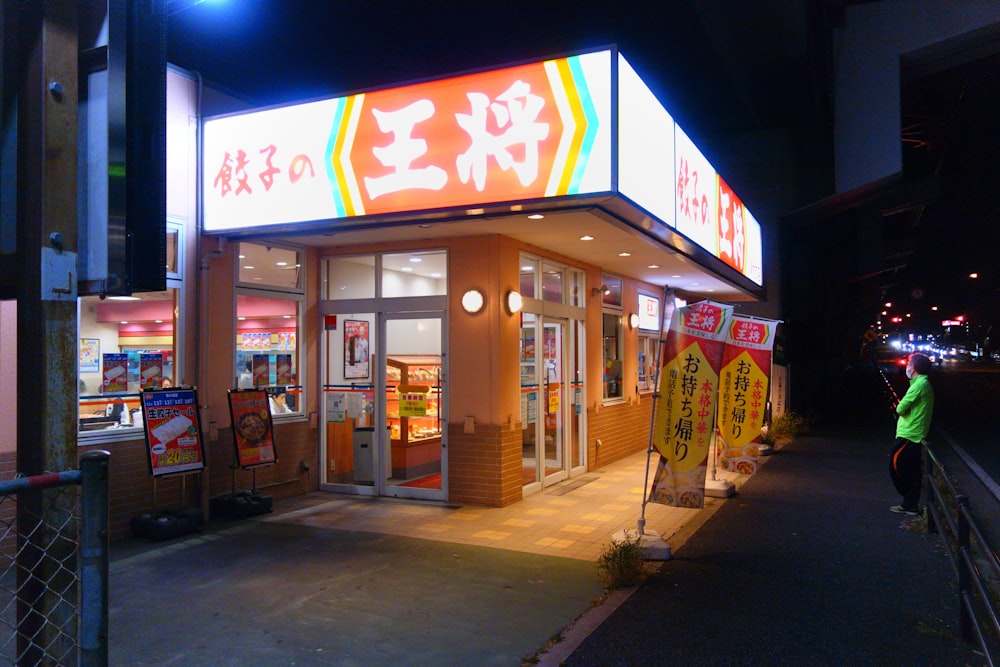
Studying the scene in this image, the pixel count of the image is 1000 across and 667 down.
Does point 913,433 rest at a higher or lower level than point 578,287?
lower

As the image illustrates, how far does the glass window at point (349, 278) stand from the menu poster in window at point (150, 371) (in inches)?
106

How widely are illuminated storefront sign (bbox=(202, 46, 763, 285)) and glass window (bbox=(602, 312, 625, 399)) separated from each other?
3.60 m

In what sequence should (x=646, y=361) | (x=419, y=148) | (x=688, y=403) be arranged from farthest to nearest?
(x=646, y=361) → (x=419, y=148) → (x=688, y=403)

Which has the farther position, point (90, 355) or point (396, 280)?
point (396, 280)

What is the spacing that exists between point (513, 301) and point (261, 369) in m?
3.55

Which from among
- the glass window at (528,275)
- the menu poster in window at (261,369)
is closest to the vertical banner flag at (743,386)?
the glass window at (528,275)

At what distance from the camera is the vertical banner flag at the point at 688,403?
24.4ft

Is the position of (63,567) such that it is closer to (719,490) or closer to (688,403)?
(688,403)

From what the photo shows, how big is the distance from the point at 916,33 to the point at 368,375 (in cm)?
1483

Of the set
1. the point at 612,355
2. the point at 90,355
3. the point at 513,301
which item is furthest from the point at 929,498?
the point at 90,355

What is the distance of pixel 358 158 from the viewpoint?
8320 mm

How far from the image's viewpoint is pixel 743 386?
10.4 meters

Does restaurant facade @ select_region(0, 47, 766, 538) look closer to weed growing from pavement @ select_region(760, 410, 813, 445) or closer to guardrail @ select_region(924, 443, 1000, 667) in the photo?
guardrail @ select_region(924, 443, 1000, 667)

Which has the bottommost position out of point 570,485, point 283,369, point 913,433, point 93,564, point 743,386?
point 570,485
